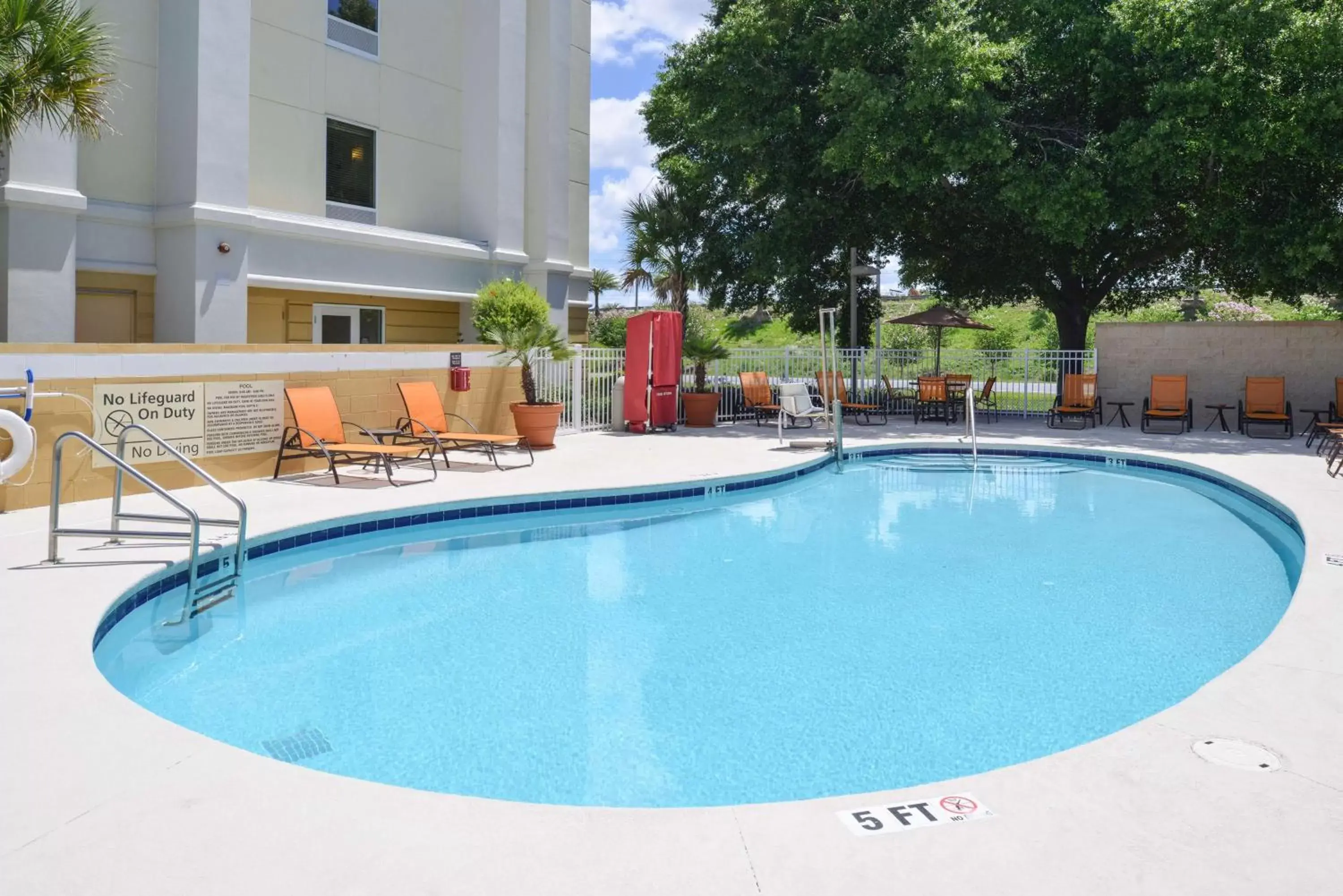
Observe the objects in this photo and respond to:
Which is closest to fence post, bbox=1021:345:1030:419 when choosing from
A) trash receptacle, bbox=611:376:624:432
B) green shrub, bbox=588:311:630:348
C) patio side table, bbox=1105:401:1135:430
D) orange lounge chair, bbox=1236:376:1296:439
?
patio side table, bbox=1105:401:1135:430

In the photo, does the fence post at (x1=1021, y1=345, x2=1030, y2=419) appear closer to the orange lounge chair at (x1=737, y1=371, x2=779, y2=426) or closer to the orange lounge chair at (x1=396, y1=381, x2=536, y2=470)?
the orange lounge chair at (x1=737, y1=371, x2=779, y2=426)

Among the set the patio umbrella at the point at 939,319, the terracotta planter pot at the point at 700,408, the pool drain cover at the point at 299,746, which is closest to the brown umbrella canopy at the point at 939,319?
the patio umbrella at the point at 939,319

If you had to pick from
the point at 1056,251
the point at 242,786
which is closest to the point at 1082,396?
the point at 1056,251

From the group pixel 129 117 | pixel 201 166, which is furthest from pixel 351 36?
pixel 201 166

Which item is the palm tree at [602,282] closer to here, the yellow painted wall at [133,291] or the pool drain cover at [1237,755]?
the yellow painted wall at [133,291]

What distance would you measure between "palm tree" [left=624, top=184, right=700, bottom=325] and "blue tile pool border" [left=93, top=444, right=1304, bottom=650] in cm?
963

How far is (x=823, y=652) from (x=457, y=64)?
16.4 metres

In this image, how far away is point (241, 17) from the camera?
13742 mm

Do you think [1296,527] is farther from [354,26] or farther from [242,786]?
[354,26]

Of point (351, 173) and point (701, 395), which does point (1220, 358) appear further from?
point (351, 173)

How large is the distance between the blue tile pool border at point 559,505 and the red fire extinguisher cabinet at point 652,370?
325cm

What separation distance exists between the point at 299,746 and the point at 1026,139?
17.3 meters

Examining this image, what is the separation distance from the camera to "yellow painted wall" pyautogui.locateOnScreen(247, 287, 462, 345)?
51.2ft

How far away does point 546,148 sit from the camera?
19.6m
